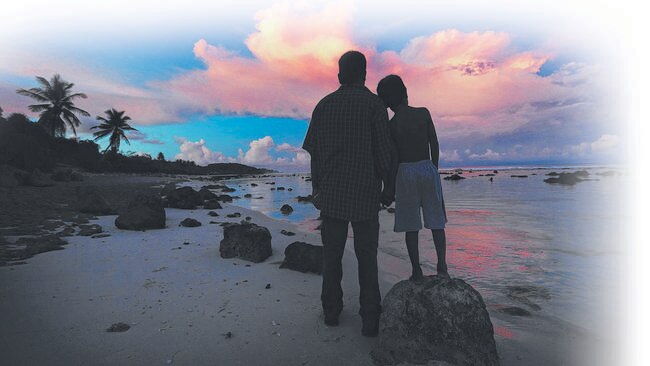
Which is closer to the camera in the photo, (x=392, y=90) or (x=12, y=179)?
(x=392, y=90)

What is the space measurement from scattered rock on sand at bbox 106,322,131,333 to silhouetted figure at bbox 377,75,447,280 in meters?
2.54

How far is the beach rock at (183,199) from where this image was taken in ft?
41.9

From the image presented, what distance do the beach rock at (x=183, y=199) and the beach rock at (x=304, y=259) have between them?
9107mm

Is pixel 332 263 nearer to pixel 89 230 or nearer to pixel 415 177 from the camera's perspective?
pixel 415 177

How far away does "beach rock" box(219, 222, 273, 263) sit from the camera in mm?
5312

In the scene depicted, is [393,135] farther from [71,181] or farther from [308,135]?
[71,181]

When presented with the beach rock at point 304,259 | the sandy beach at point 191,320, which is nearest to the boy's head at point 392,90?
the sandy beach at point 191,320

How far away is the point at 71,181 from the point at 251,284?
28.8 meters

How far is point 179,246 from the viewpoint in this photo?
6.10 meters

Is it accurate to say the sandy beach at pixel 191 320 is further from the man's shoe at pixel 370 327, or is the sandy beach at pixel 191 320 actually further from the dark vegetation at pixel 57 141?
the dark vegetation at pixel 57 141

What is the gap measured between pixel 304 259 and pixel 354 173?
85.9 inches

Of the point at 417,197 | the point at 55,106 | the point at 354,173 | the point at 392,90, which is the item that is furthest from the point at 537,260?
the point at 55,106

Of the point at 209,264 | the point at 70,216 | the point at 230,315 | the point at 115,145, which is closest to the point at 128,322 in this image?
the point at 230,315

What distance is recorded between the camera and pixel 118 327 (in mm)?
2945
